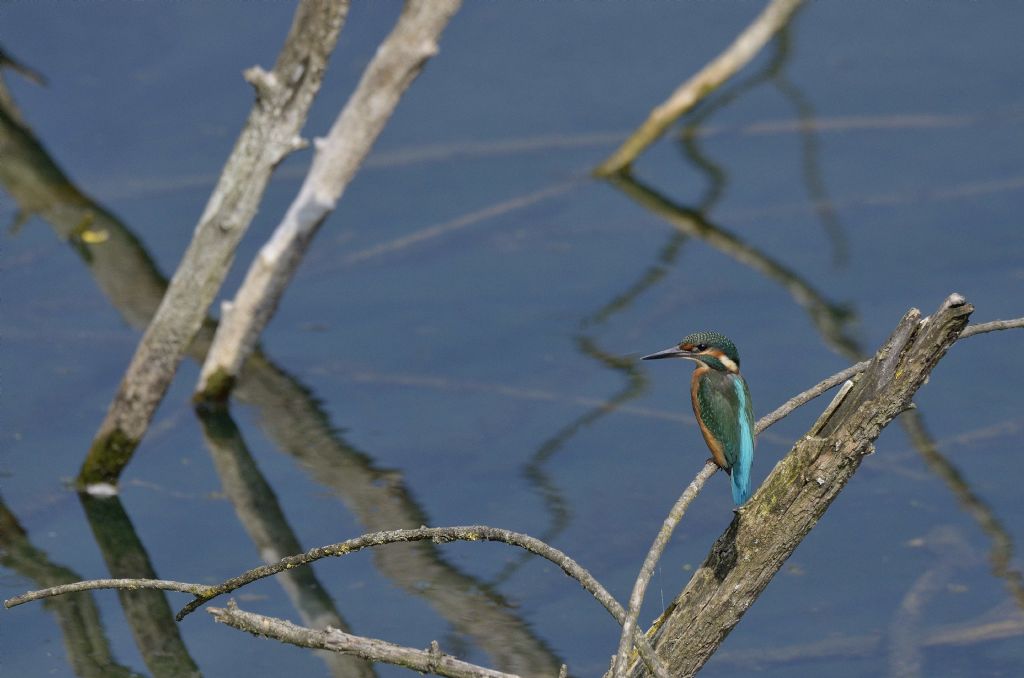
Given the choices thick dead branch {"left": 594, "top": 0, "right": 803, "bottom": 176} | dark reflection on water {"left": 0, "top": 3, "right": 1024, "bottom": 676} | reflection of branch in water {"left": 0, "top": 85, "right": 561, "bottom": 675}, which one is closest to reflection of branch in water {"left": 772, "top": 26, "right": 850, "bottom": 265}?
dark reflection on water {"left": 0, "top": 3, "right": 1024, "bottom": 676}

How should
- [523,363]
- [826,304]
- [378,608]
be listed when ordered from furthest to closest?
[826,304] < [523,363] < [378,608]

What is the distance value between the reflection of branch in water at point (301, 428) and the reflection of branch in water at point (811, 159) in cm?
360

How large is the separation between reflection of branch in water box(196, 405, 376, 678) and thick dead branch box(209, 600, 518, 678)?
1.94 meters

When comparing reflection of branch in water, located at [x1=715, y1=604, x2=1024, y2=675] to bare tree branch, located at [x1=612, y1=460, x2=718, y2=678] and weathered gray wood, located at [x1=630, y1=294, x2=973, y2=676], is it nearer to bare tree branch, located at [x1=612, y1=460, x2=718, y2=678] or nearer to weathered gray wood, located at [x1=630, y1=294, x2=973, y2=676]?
weathered gray wood, located at [x1=630, y1=294, x2=973, y2=676]

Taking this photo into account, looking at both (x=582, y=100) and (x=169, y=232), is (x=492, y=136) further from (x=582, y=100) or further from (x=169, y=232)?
(x=169, y=232)

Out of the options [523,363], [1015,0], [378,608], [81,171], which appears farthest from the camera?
[1015,0]

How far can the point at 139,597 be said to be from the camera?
617 centimetres

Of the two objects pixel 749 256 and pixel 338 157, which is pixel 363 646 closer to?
pixel 338 157

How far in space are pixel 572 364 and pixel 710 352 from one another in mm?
3401

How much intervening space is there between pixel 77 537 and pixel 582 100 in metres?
5.65

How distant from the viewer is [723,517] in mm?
6582

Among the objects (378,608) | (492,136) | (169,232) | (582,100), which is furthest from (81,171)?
(378,608)

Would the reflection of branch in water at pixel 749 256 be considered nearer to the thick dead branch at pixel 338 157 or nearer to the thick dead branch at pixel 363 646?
the thick dead branch at pixel 338 157

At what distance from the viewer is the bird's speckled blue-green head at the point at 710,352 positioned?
4.45 m
